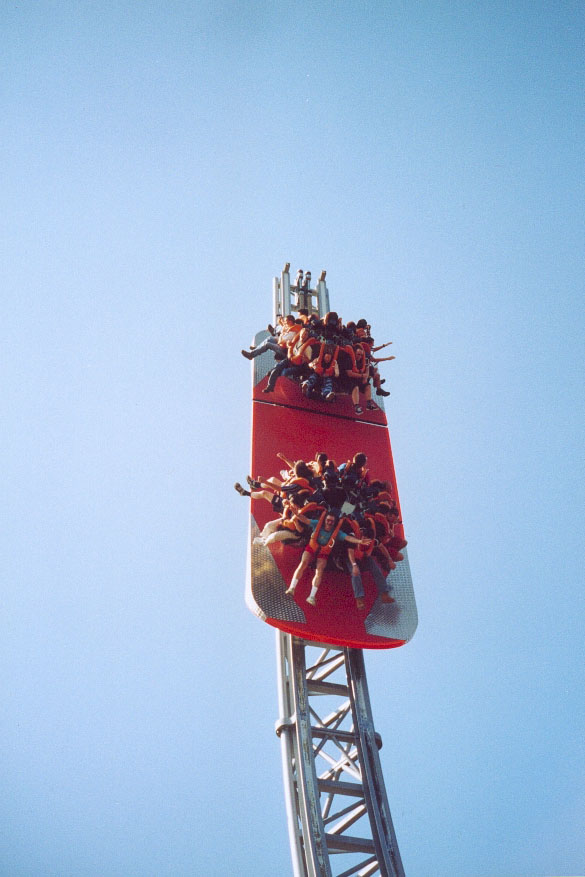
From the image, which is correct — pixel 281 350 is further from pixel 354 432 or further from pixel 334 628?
pixel 334 628

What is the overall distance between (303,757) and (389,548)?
248 cm

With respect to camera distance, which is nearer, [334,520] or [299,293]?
[334,520]

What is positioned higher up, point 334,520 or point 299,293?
point 299,293

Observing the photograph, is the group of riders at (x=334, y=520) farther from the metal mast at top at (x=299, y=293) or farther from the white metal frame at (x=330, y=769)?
the metal mast at top at (x=299, y=293)

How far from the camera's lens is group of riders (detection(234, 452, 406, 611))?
723 cm

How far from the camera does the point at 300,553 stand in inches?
296

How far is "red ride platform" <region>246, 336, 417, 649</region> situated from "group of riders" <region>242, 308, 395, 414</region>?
0.20 meters

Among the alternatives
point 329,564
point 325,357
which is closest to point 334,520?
point 329,564

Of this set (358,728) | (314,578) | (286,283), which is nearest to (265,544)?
(314,578)

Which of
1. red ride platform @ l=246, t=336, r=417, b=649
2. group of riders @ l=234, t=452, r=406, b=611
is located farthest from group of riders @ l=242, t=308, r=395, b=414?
group of riders @ l=234, t=452, r=406, b=611

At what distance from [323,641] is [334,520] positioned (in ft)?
4.14

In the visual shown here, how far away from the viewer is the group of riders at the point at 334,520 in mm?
7234

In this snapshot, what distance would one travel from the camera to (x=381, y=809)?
20.5ft

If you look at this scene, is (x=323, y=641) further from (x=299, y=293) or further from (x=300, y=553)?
(x=299, y=293)
